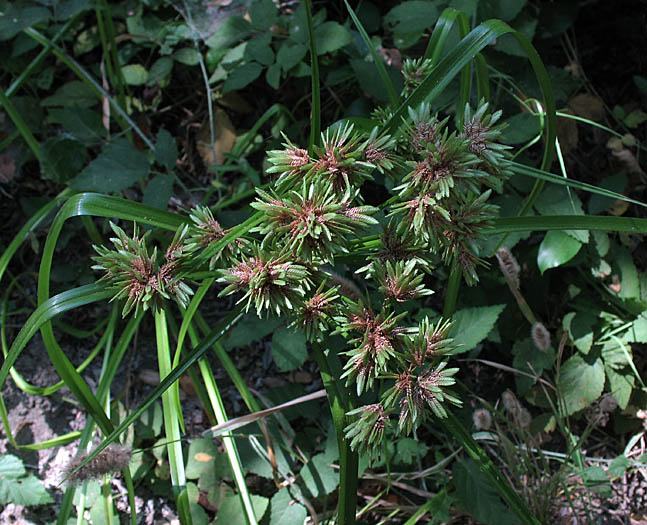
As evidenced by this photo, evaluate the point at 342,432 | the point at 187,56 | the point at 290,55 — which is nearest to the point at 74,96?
the point at 187,56

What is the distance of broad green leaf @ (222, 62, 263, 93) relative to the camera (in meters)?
1.47

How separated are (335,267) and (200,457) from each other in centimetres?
63

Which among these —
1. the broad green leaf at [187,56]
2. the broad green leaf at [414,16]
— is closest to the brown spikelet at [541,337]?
the broad green leaf at [414,16]

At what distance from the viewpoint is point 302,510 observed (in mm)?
1275

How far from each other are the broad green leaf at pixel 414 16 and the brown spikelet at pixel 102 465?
3.82 ft

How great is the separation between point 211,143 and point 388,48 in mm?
627

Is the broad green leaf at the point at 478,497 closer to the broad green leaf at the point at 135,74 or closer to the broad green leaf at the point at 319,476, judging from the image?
the broad green leaf at the point at 319,476

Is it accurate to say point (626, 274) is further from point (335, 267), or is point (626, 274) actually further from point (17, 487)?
point (17, 487)

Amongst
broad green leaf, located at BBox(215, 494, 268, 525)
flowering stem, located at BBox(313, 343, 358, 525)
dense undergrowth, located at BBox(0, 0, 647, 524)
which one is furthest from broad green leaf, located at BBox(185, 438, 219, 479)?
flowering stem, located at BBox(313, 343, 358, 525)

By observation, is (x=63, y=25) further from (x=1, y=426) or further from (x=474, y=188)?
(x=474, y=188)

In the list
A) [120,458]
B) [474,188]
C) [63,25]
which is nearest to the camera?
[474,188]

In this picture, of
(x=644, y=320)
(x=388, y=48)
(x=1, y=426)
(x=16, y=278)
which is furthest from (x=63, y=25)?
(x=644, y=320)

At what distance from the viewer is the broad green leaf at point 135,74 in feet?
5.56

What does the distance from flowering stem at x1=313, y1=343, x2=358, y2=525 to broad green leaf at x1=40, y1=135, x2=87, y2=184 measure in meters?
1.03
